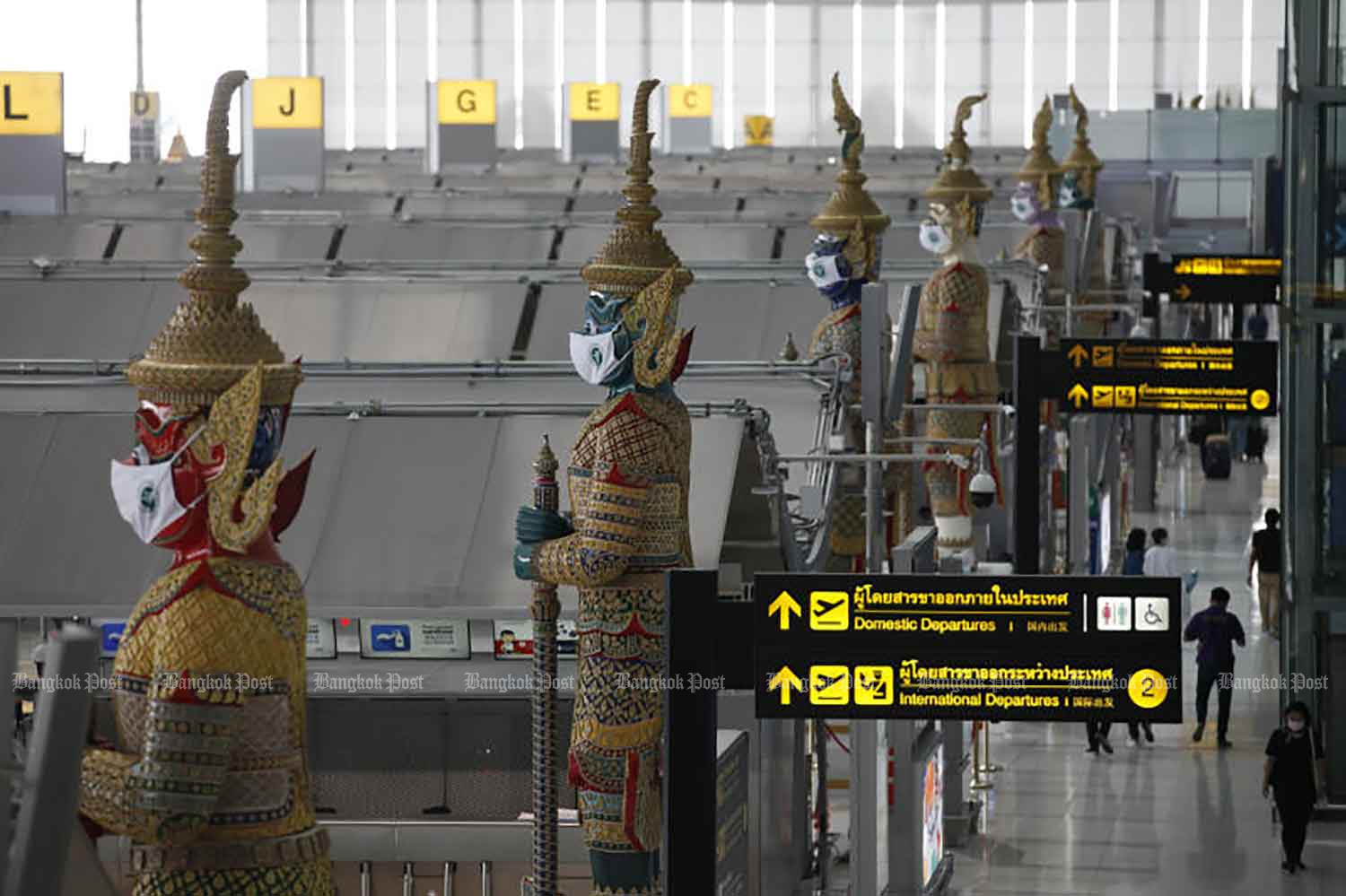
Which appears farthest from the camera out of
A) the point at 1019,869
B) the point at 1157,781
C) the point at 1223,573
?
the point at 1223,573

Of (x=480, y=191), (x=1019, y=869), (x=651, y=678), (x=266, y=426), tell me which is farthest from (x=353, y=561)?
(x=480, y=191)

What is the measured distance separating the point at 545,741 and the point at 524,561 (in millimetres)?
1004

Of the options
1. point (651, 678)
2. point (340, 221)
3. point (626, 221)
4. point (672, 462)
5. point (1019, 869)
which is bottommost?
point (1019, 869)

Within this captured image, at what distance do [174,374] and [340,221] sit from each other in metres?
21.3

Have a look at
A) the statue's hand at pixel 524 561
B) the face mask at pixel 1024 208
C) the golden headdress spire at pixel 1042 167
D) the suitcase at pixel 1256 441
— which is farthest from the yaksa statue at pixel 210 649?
the suitcase at pixel 1256 441

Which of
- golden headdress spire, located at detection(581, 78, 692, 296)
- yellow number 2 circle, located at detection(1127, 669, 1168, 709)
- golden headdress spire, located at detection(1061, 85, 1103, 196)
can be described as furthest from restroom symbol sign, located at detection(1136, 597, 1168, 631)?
golden headdress spire, located at detection(1061, 85, 1103, 196)

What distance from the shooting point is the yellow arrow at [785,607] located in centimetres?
852

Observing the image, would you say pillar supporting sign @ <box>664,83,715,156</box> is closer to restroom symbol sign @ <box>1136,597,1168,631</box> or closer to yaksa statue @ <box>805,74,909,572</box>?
yaksa statue @ <box>805,74,909,572</box>

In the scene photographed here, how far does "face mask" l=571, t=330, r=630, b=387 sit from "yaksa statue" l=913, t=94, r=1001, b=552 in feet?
32.1

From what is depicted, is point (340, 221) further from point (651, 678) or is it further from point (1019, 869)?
point (651, 678)

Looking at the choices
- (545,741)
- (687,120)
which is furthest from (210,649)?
(687,120)

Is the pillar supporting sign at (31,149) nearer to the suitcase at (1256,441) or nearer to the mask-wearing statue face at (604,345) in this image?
the mask-wearing statue face at (604,345)

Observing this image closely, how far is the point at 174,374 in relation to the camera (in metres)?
8.23

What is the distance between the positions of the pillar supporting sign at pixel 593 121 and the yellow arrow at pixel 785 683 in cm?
3304
